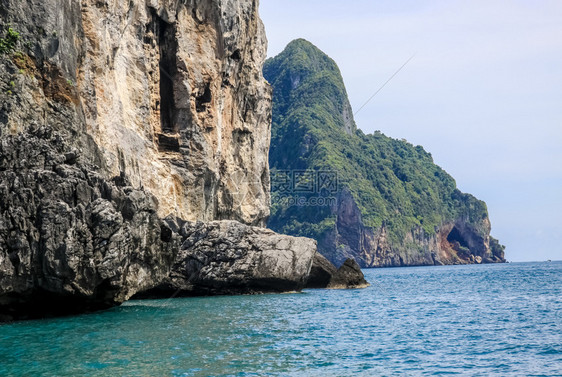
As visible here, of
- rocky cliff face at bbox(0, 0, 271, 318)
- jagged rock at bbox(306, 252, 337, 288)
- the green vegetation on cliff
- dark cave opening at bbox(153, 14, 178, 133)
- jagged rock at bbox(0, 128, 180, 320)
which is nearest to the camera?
jagged rock at bbox(0, 128, 180, 320)

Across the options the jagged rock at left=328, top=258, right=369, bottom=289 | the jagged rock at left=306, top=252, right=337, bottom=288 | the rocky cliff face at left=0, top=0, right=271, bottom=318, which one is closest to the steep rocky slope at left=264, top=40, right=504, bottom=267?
the jagged rock at left=328, top=258, right=369, bottom=289

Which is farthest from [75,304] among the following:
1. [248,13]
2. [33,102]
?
[248,13]

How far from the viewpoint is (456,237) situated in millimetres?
152500

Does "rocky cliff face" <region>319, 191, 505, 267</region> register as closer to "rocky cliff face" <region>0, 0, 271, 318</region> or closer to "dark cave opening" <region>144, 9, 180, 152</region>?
"rocky cliff face" <region>0, 0, 271, 318</region>

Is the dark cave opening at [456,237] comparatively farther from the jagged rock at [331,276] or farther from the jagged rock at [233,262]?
the jagged rock at [233,262]

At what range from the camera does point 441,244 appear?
146500 millimetres

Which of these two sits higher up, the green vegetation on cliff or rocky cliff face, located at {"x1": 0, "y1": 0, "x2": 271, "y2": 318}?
the green vegetation on cliff

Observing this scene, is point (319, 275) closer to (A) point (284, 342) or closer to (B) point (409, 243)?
(A) point (284, 342)

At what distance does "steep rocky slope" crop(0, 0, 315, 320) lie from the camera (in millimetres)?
21797

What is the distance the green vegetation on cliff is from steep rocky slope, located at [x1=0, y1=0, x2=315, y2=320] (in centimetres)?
8300

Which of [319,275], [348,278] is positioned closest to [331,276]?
[319,275]

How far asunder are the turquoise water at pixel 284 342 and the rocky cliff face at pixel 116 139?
202 centimetres

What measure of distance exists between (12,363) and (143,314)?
1054 cm

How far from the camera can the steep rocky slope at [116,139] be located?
21.8 meters
